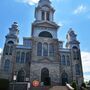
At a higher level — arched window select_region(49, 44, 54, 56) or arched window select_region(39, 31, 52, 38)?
arched window select_region(39, 31, 52, 38)

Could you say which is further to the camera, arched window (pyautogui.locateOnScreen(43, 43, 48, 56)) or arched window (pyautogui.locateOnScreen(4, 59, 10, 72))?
arched window (pyautogui.locateOnScreen(43, 43, 48, 56))

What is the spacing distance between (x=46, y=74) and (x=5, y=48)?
41.7 ft

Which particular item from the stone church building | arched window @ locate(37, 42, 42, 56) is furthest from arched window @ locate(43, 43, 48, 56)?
arched window @ locate(37, 42, 42, 56)

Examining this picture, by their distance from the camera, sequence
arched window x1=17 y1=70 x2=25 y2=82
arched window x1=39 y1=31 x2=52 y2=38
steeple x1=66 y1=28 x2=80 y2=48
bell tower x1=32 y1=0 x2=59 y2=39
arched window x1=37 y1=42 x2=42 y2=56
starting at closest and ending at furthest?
arched window x1=17 y1=70 x2=25 y2=82
arched window x1=37 y1=42 x2=42 y2=56
arched window x1=39 y1=31 x2=52 y2=38
bell tower x1=32 y1=0 x2=59 y2=39
steeple x1=66 y1=28 x2=80 y2=48

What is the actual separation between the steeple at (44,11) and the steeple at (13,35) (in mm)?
6931

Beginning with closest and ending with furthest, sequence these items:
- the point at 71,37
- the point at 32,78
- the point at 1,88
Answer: the point at 1,88, the point at 32,78, the point at 71,37

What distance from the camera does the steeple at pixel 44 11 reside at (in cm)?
4550

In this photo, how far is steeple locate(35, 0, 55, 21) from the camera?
45500 millimetres

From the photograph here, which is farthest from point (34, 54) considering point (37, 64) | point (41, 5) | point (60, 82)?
point (41, 5)

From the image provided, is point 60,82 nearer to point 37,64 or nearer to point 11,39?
point 37,64

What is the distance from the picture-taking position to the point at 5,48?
4025 cm

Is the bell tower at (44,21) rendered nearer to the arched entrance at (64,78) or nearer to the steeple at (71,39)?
the steeple at (71,39)

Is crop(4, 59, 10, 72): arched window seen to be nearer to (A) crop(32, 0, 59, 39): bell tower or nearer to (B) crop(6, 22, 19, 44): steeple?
(B) crop(6, 22, 19, 44): steeple

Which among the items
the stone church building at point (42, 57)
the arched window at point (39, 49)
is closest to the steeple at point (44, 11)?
the stone church building at point (42, 57)
